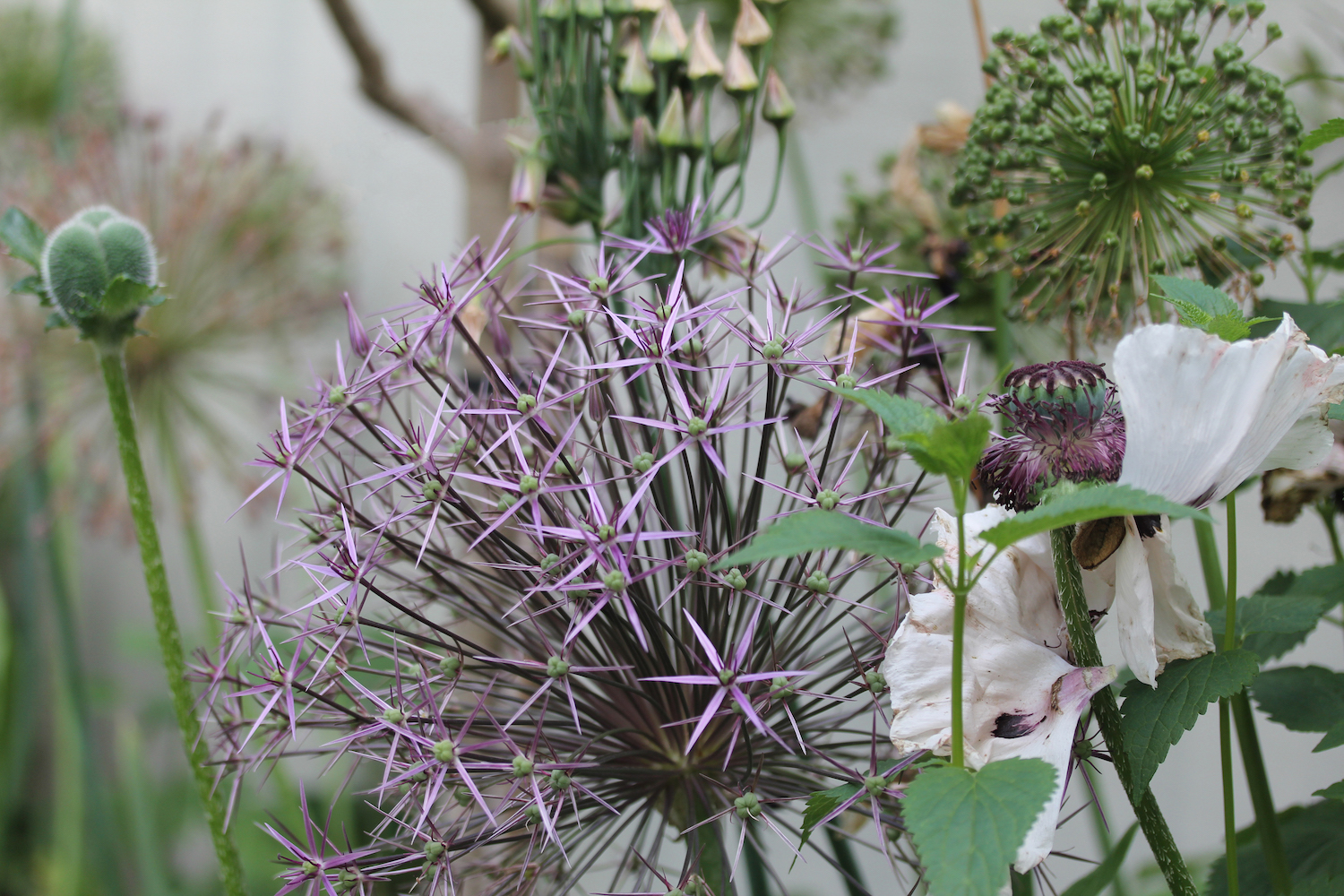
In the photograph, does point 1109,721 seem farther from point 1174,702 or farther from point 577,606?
point 577,606

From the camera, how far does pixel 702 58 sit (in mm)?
550

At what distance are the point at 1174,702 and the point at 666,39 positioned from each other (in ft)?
1.43

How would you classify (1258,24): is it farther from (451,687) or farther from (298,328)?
(298,328)

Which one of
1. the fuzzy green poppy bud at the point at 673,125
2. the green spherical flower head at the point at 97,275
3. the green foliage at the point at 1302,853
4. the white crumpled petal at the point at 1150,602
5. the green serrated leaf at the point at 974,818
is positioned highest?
the fuzzy green poppy bud at the point at 673,125

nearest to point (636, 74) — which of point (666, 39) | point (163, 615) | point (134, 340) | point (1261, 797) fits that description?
point (666, 39)

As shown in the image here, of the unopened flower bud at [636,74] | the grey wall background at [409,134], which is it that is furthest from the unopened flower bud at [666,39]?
the grey wall background at [409,134]

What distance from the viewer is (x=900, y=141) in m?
1.28

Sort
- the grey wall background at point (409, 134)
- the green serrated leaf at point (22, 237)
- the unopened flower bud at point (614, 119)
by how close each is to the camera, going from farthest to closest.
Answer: the grey wall background at point (409, 134) < the unopened flower bud at point (614, 119) < the green serrated leaf at point (22, 237)

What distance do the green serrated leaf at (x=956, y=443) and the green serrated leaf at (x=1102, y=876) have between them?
201 mm

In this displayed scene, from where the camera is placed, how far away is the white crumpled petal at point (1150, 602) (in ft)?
1.01

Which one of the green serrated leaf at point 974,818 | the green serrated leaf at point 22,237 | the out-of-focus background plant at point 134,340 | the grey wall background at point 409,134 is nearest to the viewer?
the green serrated leaf at point 974,818

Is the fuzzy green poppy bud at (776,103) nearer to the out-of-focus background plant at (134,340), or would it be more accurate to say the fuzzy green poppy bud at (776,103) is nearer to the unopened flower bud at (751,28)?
the unopened flower bud at (751,28)

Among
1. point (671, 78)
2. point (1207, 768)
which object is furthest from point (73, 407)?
point (1207, 768)

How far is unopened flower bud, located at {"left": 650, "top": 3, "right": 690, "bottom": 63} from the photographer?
543 millimetres
